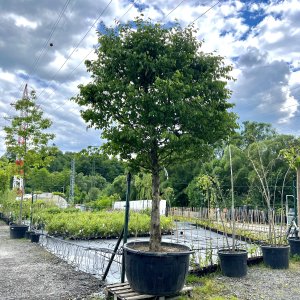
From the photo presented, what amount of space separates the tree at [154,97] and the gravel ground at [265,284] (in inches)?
54.5

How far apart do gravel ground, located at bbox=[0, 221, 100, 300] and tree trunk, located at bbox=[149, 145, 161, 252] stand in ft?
3.51

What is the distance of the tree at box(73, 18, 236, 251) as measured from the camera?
3781 mm

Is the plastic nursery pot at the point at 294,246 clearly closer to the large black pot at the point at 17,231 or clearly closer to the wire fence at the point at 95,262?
the wire fence at the point at 95,262

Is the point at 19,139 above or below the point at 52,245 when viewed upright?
above

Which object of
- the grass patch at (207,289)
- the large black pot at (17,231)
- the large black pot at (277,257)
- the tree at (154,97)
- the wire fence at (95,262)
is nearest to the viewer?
the tree at (154,97)

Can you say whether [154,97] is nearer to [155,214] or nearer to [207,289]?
[155,214]

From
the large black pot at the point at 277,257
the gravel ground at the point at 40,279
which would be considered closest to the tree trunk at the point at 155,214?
the gravel ground at the point at 40,279

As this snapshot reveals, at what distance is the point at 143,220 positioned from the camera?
12297 millimetres

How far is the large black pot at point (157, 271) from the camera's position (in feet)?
11.7

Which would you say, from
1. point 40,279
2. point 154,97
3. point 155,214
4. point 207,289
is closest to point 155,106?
point 154,97

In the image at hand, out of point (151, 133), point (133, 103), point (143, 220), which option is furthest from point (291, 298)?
point (143, 220)

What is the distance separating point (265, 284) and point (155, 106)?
9.97 feet

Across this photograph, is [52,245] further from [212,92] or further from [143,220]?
[212,92]

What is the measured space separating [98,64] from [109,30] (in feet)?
1.44
